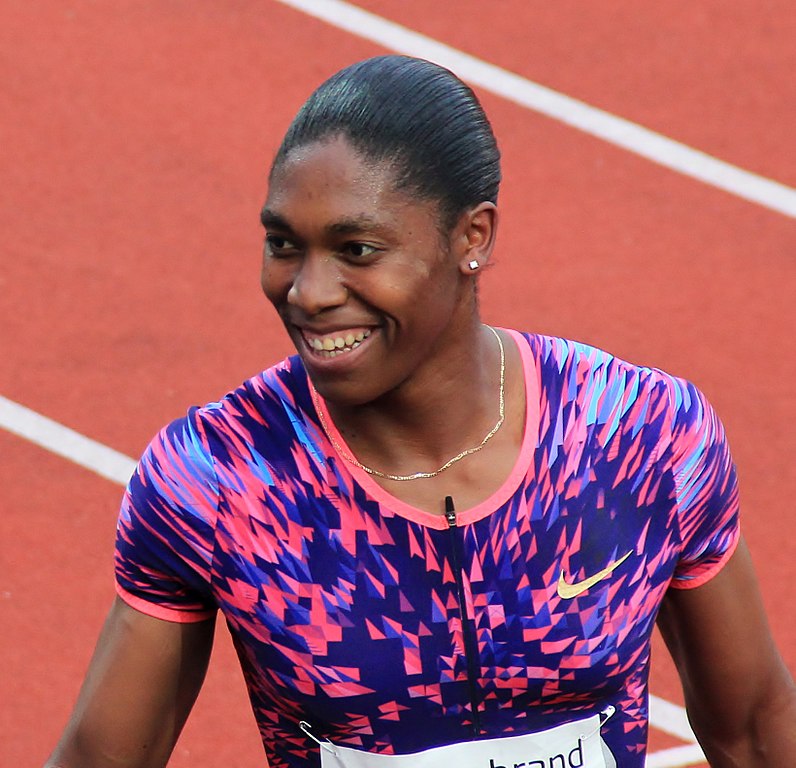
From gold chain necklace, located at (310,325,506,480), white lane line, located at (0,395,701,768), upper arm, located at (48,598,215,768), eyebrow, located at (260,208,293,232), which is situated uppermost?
eyebrow, located at (260,208,293,232)

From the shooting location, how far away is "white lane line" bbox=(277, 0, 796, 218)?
6.90 m

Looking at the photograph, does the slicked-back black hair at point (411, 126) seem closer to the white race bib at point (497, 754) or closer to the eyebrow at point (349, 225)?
the eyebrow at point (349, 225)

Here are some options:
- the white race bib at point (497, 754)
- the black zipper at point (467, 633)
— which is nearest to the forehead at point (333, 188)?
the black zipper at point (467, 633)

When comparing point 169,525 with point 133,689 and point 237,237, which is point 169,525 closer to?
point 133,689

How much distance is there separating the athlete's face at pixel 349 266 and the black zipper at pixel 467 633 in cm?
23

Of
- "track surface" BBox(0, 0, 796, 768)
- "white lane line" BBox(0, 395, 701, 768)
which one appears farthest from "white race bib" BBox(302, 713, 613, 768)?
"white lane line" BBox(0, 395, 701, 768)

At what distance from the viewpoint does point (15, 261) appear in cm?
627

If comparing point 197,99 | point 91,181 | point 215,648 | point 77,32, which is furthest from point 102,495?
point 77,32

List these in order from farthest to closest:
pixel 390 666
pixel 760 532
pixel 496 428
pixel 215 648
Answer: pixel 760 532 → pixel 215 648 → pixel 496 428 → pixel 390 666

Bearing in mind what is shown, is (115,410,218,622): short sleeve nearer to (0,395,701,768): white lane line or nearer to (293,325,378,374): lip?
(293,325,378,374): lip

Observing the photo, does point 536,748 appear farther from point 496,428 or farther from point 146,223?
point 146,223

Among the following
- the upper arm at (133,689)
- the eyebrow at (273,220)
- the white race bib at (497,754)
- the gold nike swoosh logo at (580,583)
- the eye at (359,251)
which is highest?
the eyebrow at (273,220)

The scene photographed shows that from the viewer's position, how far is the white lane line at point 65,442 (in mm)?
5406

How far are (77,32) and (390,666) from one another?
5675 mm
